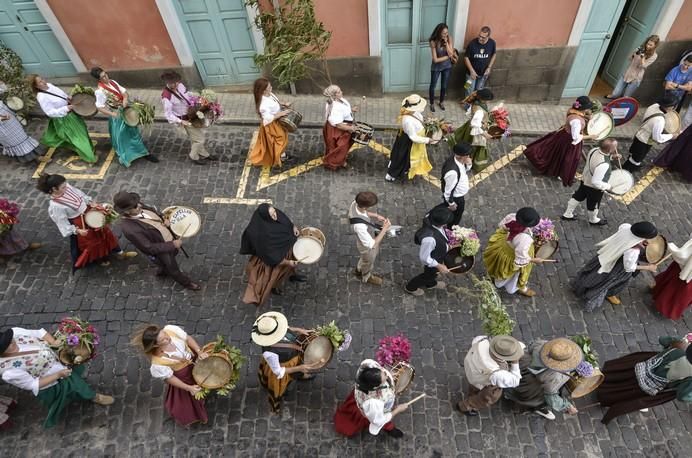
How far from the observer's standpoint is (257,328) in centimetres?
454

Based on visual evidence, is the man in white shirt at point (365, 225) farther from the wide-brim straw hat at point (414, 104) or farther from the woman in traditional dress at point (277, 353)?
the wide-brim straw hat at point (414, 104)

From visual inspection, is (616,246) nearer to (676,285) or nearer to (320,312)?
(676,285)

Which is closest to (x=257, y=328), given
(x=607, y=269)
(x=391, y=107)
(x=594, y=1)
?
(x=607, y=269)

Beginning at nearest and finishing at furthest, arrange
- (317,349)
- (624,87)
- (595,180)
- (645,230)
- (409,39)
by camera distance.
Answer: (317,349) < (645,230) < (595,180) < (409,39) < (624,87)

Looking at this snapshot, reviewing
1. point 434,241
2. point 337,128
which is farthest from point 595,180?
point 337,128

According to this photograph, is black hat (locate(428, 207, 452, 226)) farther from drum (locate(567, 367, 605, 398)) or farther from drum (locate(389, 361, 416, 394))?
drum (locate(567, 367, 605, 398))

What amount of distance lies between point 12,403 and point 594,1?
11.5m

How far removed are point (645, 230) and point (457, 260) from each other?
7.13 feet

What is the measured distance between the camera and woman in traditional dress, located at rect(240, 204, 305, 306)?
5.47m

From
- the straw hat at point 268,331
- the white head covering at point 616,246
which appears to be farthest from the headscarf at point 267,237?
the white head covering at point 616,246

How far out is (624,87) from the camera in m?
9.74

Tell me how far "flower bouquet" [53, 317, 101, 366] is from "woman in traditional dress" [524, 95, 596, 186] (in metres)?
7.69

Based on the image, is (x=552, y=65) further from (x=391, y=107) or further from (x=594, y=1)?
(x=391, y=107)

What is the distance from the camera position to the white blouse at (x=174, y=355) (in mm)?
4427
